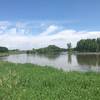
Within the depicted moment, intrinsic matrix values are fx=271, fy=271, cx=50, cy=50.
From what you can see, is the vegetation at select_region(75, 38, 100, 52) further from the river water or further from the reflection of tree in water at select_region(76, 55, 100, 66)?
the reflection of tree in water at select_region(76, 55, 100, 66)

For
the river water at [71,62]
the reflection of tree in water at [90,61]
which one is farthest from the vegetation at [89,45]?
the reflection of tree in water at [90,61]

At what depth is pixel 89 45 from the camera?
127250mm

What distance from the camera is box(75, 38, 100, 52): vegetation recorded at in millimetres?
123662

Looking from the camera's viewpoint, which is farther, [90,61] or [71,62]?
[90,61]

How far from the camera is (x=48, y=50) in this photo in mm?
168875

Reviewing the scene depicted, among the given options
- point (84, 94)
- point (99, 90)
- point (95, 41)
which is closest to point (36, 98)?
point (84, 94)

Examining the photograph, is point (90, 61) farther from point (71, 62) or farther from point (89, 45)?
point (89, 45)

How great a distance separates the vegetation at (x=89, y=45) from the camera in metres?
124

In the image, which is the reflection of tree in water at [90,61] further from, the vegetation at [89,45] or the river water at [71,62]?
the vegetation at [89,45]

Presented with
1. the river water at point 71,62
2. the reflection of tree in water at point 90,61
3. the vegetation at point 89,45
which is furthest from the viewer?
the vegetation at point 89,45

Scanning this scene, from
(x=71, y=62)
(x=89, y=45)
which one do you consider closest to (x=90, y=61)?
(x=71, y=62)

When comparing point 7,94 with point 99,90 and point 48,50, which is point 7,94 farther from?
point 48,50

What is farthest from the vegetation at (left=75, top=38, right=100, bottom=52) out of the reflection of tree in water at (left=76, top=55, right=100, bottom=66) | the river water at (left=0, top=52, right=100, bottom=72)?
the reflection of tree in water at (left=76, top=55, right=100, bottom=66)

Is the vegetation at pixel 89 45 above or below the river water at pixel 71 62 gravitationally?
above
